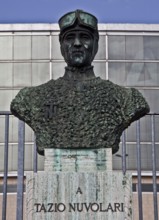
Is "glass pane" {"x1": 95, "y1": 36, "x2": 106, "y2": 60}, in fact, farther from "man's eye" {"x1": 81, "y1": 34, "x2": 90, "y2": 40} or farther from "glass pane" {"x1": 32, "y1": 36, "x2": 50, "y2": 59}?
"man's eye" {"x1": 81, "y1": 34, "x2": 90, "y2": 40}

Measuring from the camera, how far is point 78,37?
6664 millimetres

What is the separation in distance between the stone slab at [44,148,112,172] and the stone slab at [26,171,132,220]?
25 centimetres

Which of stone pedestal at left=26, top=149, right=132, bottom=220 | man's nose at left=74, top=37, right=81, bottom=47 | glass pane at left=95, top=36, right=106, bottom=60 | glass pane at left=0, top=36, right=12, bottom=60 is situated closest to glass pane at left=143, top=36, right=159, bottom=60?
glass pane at left=95, top=36, right=106, bottom=60

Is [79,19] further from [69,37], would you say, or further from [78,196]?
[78,196]

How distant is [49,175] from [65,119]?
0.74 metres

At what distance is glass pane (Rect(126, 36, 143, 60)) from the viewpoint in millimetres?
24359

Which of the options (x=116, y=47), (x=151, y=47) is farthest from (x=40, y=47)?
(x=151, y=47)

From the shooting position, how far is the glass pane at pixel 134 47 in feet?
79.9

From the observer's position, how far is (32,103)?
6.46 metres

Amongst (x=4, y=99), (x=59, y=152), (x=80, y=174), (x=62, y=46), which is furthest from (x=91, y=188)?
(x=4, y=99)

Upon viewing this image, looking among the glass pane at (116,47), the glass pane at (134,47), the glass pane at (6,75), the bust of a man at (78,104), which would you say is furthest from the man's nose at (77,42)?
the glass pane at (134,47)

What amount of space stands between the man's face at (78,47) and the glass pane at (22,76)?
56.8ft

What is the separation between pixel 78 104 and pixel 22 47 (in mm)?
18417

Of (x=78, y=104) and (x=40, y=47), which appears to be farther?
(x=40, y=47)
